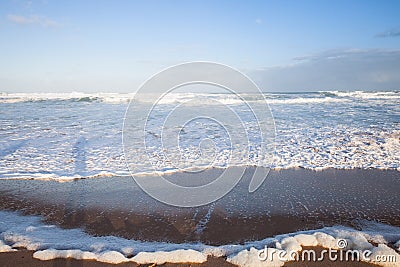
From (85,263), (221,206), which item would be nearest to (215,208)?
(221,206)

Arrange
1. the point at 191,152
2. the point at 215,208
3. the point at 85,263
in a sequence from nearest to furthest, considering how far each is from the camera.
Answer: the point at 85,263 → the point at 215,208 → the point at 191,152

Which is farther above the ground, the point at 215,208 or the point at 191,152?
the point at 191,152

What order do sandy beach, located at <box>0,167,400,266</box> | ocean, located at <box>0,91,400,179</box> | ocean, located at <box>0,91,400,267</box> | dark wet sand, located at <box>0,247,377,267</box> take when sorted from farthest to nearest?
ocean, located at <box>0,91,400,179</box>
sandy beach, located at <box>0,167,400,266</box>
ocean, located at <box>0,91,400,267</box>
dark wet sand, located at <box>0,247,377,267</box>

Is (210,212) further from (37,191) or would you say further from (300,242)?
(37,191)

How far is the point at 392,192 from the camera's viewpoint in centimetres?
523

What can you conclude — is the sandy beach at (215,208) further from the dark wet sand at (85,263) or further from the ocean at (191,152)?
the ocean at (191,152)

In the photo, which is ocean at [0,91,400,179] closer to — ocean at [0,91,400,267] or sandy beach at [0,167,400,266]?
ocean at [0,91,400,267]

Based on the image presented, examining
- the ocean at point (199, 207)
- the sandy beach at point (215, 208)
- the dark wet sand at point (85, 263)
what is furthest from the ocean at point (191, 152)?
the dark wet sand at point (85, 263)

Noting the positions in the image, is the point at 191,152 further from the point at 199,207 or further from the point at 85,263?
the point at 85,263

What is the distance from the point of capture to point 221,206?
188 inches

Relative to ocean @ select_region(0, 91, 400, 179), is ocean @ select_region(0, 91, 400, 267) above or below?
below

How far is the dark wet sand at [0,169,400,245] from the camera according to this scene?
156 inches

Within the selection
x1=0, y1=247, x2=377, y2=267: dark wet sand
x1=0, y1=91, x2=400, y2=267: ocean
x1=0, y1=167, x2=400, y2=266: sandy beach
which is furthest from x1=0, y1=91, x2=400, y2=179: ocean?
x1=0, y1=247, x2=377, y2=267: dark wet sand

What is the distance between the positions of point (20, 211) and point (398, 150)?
31.2 feet
